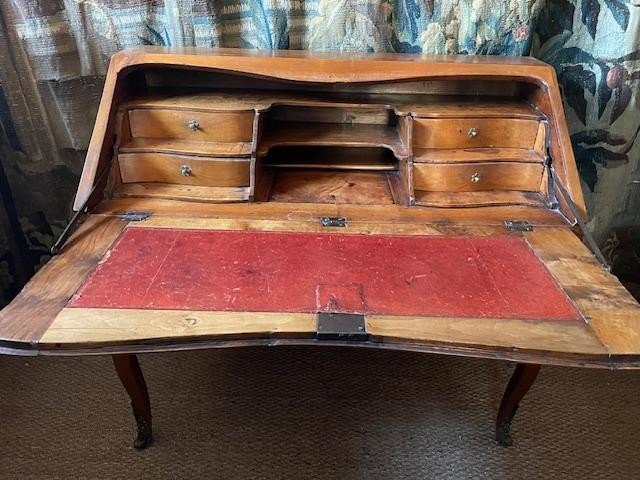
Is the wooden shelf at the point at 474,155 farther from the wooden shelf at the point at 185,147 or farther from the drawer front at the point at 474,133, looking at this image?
the wooden shelf at the point at 185,147

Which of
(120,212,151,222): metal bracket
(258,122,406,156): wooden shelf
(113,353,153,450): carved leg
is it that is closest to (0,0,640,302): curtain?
(258,122,406,156): wooden shelf

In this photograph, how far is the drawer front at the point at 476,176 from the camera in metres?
1.37

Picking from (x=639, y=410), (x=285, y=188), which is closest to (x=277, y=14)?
(x=285, y=188)

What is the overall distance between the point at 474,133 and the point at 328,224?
47cm

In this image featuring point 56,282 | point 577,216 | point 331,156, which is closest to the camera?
point 56,282

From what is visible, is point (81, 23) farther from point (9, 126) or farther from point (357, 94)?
point (357, 94)

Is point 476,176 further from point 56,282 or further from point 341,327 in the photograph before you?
point 56,282

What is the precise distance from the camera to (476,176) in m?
1.38

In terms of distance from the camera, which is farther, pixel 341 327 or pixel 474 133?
pixel 474 133

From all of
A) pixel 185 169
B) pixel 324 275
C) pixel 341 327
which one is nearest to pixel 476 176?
pixel 324 275

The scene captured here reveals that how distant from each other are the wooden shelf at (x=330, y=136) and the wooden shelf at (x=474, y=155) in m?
0.06

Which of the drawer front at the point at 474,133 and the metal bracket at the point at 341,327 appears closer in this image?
the metal bracket at the point at 341,327

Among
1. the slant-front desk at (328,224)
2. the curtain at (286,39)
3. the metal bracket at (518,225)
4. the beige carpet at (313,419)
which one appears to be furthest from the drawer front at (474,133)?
the beige carpet at (313,419)

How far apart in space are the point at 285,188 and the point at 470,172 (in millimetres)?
496
